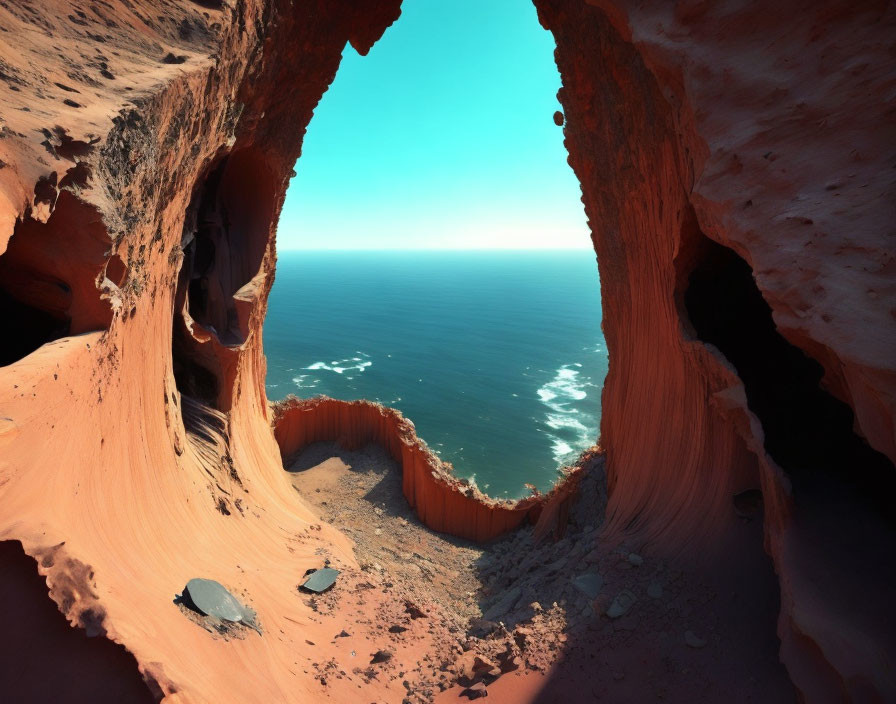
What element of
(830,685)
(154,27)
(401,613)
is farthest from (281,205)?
(830,685)

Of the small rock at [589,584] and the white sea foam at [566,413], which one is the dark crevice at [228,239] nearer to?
the small rock at [589,584]

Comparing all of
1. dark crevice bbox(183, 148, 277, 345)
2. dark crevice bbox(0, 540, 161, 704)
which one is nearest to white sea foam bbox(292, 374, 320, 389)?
dark crevice bbox(183, 148, 277, 345)

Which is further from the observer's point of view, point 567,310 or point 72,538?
point 567,310

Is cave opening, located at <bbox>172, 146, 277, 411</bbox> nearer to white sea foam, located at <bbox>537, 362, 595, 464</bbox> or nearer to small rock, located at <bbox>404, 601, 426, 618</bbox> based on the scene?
small rock, located at <bbox>404, 601, 426, 618</bbox>

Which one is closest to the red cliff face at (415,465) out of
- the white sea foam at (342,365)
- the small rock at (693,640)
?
the small rock at (693,640)

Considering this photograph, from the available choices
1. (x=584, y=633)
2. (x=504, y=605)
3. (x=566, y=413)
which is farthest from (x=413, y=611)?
(x=566, y=413)

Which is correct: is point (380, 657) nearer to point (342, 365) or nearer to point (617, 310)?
point (617, 310)

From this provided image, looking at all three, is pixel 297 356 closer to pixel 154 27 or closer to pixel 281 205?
pixel 281 205

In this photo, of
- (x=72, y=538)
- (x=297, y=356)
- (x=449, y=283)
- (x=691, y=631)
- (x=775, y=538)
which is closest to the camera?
A: (x=72, y=538)
